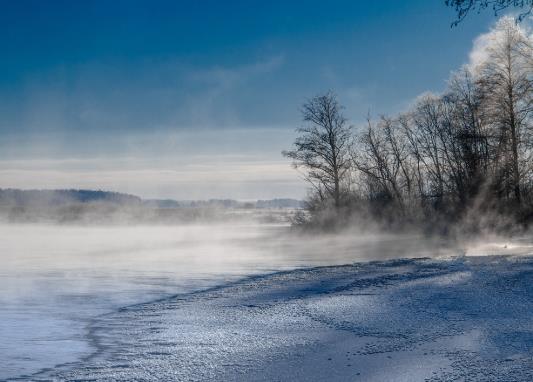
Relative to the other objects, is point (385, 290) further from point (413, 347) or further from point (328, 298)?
point (413, 347)

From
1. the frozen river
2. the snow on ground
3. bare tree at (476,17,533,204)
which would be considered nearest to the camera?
the snow on ground

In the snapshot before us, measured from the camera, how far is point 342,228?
3709 cm

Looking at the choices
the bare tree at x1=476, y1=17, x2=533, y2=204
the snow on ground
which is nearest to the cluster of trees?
the bare tree at x1=476, y1=17, x2=533, y2=204

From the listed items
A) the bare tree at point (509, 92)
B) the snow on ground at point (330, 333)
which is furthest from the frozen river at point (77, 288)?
the bare tree at point (509, 92)

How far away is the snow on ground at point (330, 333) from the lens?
5.75 metres

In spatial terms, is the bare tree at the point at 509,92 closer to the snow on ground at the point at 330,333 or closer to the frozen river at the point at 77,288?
the frozen river at the point at 77,288

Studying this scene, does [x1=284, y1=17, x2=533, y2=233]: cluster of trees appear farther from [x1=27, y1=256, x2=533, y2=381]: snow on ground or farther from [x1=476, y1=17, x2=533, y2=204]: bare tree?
[x1=27, y1=256, x2=533, y2=381]: snow on ground

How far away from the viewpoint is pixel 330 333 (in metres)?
7.38

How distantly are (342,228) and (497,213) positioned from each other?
11.5 meters

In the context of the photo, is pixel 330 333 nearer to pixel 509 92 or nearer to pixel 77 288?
pixel 77 288

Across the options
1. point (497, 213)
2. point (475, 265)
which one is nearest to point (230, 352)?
point (475, 265)

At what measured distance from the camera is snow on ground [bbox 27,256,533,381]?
575 cm

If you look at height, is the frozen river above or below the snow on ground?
above

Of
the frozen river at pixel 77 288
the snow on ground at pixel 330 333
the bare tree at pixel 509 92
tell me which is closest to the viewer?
the snow on ground at pixel 330 333
